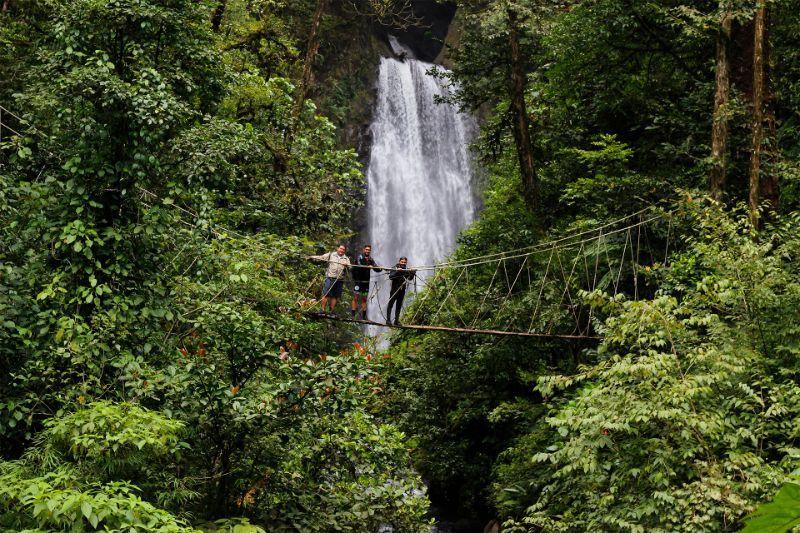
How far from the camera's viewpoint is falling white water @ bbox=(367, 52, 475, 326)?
74.4 feet

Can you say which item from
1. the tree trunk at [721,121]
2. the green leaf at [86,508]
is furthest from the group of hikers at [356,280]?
the green leaf at [86,508]

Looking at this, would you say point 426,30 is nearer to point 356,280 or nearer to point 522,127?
point 522,127

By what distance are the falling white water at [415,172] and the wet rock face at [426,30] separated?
12.7 ft

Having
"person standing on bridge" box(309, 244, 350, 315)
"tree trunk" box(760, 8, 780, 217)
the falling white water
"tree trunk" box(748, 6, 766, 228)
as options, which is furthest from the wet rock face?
"tree trunk" box(748, 6, 766, 228)

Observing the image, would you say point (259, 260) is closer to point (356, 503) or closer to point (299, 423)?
point (299, 423)

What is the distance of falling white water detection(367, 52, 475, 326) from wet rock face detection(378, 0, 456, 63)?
3.87 metres

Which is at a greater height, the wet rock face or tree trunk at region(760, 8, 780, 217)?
the wet rock face

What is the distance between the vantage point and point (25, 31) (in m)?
9.87

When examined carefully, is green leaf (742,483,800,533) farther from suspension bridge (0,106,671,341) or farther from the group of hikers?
the group of hikers

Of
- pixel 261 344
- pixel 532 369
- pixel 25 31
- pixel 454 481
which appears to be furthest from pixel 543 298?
pixel 25 31

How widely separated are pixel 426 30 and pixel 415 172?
859 cm

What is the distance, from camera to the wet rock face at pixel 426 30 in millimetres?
28875

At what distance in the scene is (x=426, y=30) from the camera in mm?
29172

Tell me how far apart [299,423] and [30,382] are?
86.7 inches
